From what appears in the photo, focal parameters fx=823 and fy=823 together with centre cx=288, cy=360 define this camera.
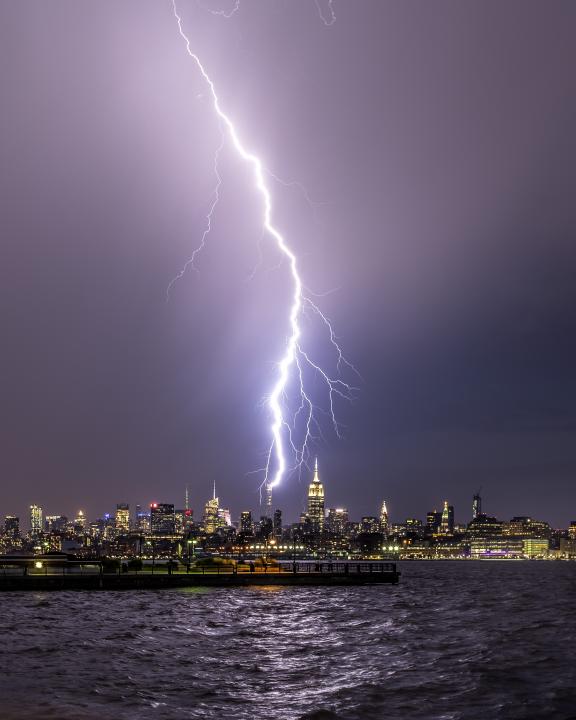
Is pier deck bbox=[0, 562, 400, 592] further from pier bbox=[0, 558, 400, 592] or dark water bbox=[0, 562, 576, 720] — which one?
dark water bbox=[0, 562, 576, 720]

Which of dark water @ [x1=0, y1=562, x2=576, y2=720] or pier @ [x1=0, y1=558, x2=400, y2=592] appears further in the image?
pier @ [x1=0, y1=558, x2=400, y2=592]

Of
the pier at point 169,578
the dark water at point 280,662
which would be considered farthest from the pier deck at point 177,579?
the dark water at point 280,662

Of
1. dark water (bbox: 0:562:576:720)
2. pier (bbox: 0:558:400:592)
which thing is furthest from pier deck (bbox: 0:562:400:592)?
dark water (bbox: 0:562:576:720)

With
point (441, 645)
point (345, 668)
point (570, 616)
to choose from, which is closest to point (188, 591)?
point (570, 616)

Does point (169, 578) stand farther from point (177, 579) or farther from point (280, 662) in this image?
point (280, 662)

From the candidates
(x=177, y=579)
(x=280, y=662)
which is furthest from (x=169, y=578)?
(x=280, y=662)

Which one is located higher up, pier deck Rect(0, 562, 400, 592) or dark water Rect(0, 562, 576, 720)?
dark water Rect(0, 562, 576, 720)

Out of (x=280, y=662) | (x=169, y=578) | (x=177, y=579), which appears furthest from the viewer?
(x=177, y=579)

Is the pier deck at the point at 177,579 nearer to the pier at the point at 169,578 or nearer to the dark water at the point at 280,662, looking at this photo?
the pier at the point at 169,578

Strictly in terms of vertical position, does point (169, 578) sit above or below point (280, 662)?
below
